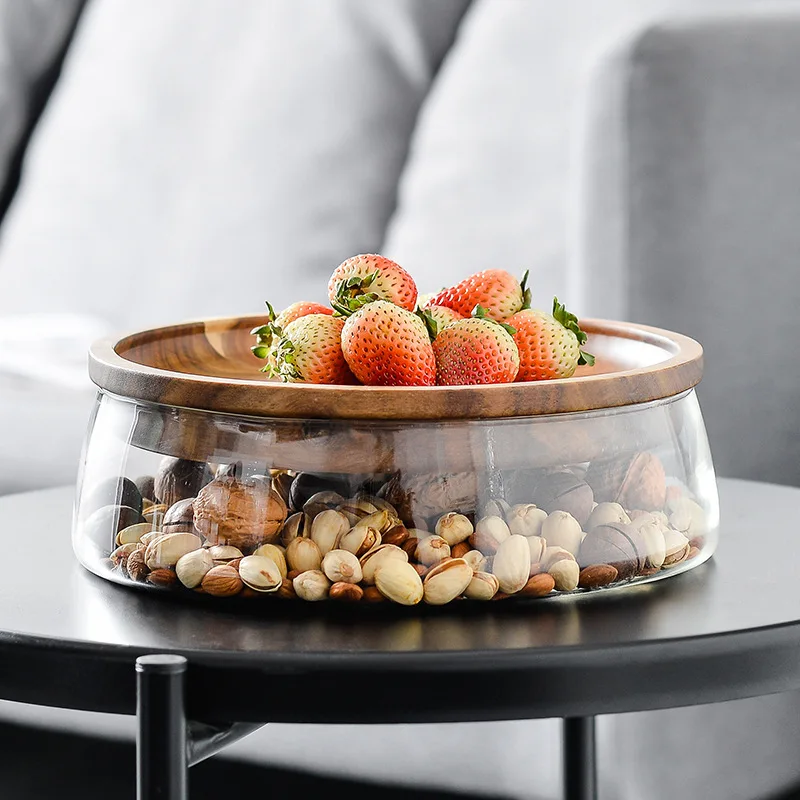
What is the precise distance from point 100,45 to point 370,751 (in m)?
1.22

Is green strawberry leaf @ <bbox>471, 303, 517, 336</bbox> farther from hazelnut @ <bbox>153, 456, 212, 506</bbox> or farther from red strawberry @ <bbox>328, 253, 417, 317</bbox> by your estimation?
hazelnut @ <bbox>153, 456, 212, 506</bbox>

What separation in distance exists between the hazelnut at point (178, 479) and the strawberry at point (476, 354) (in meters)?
0.13

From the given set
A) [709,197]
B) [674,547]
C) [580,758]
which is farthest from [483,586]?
[709,197]

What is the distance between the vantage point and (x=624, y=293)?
1104 millimetres

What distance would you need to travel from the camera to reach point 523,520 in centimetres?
61

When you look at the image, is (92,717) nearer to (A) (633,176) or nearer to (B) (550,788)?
(B) (550,788)

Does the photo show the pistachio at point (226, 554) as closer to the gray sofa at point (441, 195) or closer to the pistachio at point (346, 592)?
the pistachio at point (346, 592)

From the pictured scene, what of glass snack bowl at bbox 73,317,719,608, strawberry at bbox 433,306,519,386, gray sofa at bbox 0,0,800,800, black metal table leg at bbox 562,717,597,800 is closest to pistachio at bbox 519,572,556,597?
glass snack bowl at bbox 73,317,719,608

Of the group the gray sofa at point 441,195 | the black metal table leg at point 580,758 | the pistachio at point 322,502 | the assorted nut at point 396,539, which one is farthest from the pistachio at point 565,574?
the gray sofa at point 441,195

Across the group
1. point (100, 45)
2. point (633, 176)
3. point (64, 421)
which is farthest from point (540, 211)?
point (100, 45)

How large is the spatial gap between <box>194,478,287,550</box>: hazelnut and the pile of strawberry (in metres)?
0.08

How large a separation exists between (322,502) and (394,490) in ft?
0.12

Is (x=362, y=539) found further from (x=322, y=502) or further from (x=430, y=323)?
(x=430, y=323)

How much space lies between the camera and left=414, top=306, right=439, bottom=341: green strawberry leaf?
690mm
